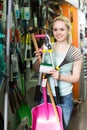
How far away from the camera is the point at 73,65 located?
7.82 ft

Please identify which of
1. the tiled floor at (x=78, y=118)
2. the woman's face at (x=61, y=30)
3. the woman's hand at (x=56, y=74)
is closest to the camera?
the woman's hand at (x=56, y=74)

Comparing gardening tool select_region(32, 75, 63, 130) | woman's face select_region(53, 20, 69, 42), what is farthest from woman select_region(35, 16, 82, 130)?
gardening tool select_region(32, 75, 63, 130)

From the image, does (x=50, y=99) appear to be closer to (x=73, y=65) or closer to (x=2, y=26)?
(x=73, y=65)

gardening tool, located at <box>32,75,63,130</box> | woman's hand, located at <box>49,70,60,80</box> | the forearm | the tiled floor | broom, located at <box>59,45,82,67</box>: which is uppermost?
broom, located at <box>59,45,82,67</box>

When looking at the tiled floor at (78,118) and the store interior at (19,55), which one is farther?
the tiled floor at (78,118)

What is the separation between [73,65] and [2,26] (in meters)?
0.74

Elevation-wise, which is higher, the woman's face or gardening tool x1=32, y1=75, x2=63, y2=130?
the woman's face

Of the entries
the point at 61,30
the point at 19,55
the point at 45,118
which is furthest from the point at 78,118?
the point at 61,30

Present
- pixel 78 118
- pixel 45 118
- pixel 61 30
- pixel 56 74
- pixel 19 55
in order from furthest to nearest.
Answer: pixel 78 118 < pixel 19 55 < pixel 45 118 < pixel 61 30 < pixel 56 74

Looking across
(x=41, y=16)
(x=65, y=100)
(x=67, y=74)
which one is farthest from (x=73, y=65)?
(x=41, y=16)

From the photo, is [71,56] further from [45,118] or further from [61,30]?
[45,118]

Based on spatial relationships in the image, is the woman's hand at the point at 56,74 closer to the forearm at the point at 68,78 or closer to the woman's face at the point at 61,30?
the forearm at the point at 68,78

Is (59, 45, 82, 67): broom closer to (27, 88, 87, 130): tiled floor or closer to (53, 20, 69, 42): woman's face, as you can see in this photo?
(53, 20, 69, 42): woman's face

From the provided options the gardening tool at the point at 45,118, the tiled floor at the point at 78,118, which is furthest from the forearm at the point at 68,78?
the tiled floor at the point at 78,118
